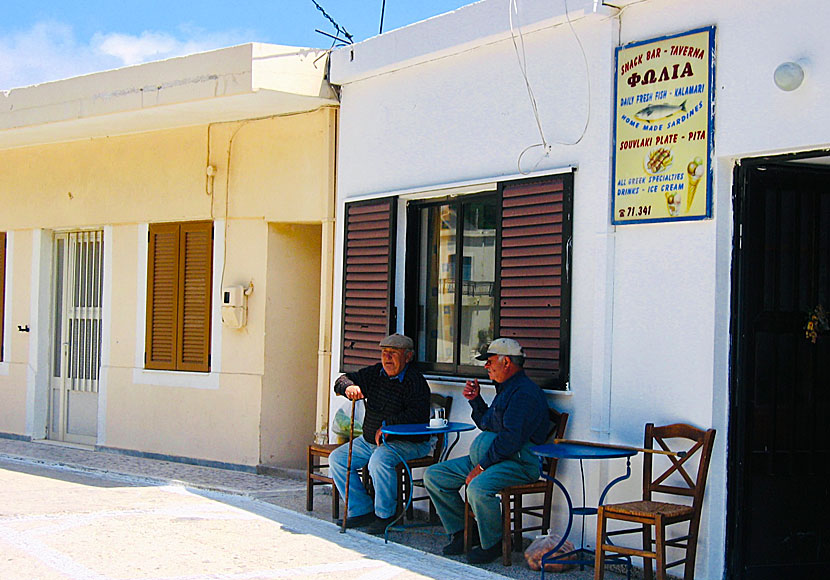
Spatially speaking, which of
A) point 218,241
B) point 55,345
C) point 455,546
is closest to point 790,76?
point 455,546

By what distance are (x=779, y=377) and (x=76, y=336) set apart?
28.1 ft

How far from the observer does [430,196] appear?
8.53m

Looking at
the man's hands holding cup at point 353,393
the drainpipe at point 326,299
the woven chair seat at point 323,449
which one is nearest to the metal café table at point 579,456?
the man's hands holding cup at point 353,393

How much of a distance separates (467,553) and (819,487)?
2.19 m

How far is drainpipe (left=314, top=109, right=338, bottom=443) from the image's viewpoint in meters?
9.64

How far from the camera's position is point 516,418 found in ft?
21.8

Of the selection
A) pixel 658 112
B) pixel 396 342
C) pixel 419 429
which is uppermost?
pixel 658 112

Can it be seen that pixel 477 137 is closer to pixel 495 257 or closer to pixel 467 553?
pixel 495 257

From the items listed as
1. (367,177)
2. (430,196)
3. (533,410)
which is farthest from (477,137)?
(533,410)

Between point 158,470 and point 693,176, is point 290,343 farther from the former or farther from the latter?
point 693,176

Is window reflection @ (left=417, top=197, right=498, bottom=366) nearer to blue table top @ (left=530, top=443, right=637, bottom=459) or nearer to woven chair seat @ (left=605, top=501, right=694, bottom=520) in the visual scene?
blue table top @ (left=530, top=443, right=637, bottom=459)

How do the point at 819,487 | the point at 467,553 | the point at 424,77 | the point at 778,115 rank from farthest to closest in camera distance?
1. the point at 424,77
2. the point at 467,553
3. the point at 819,487
4. the point at 778,115

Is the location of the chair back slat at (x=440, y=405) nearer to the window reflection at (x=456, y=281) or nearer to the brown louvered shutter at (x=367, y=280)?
the window reflection at (x=456, y=281)

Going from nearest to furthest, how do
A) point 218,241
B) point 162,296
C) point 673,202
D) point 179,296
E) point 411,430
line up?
point 673,202 < point 411,430 < point 218,241 < point 179,296 < point 162,296
